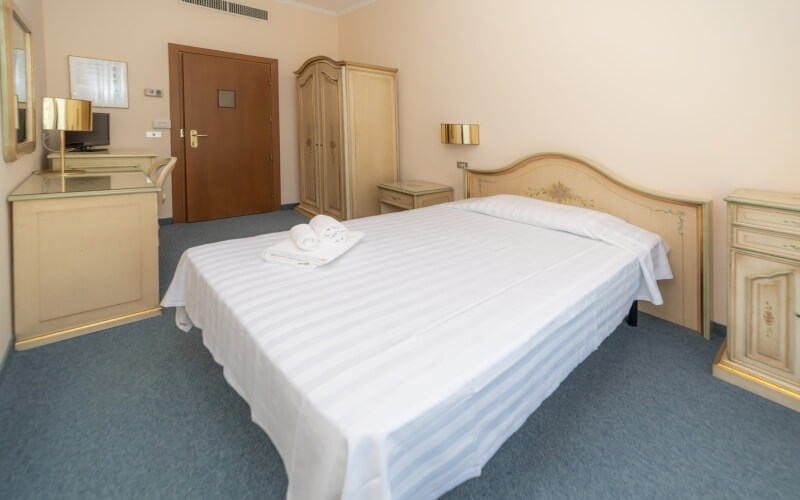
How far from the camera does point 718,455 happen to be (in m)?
1.49

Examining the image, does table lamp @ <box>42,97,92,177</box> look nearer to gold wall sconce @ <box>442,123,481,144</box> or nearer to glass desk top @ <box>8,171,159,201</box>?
glass desk top @ <box>8,171,159,201</box>

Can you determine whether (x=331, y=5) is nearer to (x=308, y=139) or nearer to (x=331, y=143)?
(x=308, y=139)

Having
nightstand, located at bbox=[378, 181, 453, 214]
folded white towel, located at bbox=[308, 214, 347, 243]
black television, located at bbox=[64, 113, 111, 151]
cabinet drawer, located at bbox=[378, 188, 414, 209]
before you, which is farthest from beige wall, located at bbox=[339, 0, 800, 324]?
black television, located at bbox=[64, 113, 111, 151]

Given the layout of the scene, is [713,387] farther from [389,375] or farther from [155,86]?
[155,86]

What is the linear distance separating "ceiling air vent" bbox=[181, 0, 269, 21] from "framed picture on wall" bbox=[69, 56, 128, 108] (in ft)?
3.59

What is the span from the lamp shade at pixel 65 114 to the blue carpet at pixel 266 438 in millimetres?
1237

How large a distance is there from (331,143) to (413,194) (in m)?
1.42

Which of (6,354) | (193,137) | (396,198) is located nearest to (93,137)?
(193,137)

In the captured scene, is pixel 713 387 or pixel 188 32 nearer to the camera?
pixel 713 387

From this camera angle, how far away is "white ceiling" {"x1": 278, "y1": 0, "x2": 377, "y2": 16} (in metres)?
5.14

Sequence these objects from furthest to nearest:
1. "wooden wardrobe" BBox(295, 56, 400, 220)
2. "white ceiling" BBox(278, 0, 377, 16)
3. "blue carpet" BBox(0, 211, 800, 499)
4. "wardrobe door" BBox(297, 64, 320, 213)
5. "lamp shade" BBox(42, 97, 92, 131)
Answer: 1. "white ceiling" BBox(278, 0, 377, 16)
2. "wardrobe door" BBox(297, 64, 320, 213)
3. "wooden wardrobe" BBox(295, 56, 400, 220)
4. "lamp shade" BBox(42, 97, 92, 131)
5. "blue carpet" BBox(0, 211, 800, 499)

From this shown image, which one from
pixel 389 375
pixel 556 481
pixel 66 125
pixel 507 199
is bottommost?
pixel 556 481

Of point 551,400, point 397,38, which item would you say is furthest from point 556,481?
point 397,38

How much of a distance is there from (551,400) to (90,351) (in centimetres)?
232
